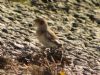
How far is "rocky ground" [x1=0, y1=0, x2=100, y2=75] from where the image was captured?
7.79 m

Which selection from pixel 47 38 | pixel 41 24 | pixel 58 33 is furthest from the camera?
pixel 58 33

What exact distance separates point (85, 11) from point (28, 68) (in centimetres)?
338

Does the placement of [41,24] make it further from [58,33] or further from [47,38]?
[58,33]

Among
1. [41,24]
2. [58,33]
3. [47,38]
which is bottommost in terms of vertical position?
[58,33]

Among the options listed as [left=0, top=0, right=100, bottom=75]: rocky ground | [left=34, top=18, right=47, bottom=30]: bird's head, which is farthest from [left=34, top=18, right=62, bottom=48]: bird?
[left=0, top=0, right=100, bottom=75]: rocky ground

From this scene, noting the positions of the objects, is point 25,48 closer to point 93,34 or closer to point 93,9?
point 93,34

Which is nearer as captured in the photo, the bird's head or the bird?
the bird

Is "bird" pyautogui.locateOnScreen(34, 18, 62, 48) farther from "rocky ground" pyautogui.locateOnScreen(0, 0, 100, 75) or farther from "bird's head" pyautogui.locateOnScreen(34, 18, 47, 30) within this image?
"rocky ground" pyautogui.locateOnScreen(0, 0, 100, 75)

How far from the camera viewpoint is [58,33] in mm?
9023

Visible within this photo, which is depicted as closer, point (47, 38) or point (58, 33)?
point (47, 38)

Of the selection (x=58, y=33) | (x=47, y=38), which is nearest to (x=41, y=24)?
(x=47, y=38)

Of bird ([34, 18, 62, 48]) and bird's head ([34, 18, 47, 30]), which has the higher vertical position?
bird's head ([34, 18, 47, 30])

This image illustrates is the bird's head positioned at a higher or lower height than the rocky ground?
higher

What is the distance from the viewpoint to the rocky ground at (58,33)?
7.79 meters
